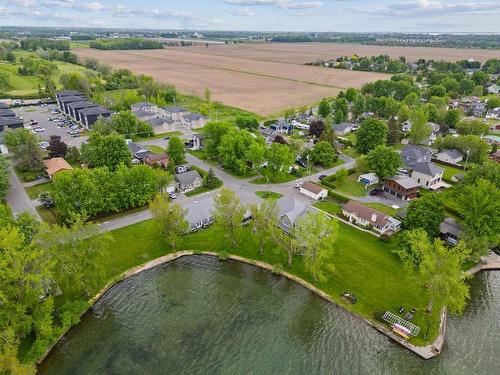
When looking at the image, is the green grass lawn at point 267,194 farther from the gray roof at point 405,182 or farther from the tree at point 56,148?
the tree at point 56,148

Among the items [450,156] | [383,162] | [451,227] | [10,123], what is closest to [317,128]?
[383,162]

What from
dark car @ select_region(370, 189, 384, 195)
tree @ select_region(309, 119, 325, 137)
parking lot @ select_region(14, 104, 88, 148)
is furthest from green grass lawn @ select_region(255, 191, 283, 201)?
parking lot @ select_region(14, 104, 88, 148)

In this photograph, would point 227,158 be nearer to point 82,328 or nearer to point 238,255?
point 238,255

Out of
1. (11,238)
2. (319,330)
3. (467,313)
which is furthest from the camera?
(467,313)

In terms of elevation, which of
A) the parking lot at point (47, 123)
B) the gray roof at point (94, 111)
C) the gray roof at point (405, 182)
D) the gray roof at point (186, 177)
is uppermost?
the gray roof at point (94, 111)

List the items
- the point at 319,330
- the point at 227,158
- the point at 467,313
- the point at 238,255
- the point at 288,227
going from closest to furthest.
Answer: the point at 319,330, the point at 467,313, the point at 238,255, the point at 288,227, the point at 227,158

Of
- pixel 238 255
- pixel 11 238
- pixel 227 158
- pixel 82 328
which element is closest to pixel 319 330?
pixel 238 255

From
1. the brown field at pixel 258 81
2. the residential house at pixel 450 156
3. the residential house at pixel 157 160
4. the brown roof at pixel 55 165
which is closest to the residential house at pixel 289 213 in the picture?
the residential house at pixel 157 160
